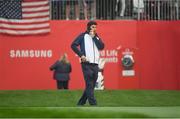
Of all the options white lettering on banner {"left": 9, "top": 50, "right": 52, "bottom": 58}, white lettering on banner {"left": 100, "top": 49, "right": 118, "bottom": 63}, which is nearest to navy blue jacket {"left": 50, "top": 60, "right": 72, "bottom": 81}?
white lettering on banner {"left": 9, "top": 50, "right": 52, "bottom": 58}

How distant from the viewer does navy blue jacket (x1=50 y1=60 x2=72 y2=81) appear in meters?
23.5

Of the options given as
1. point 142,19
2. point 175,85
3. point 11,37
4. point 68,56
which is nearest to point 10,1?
point 11,37

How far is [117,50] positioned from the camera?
24.9 m

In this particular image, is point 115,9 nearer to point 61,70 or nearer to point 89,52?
point 61,70

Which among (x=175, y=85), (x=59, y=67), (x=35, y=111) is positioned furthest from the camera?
(x=175, y=85)

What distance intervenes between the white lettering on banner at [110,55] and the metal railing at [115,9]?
3.77 feet

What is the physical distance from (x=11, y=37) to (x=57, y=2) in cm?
197

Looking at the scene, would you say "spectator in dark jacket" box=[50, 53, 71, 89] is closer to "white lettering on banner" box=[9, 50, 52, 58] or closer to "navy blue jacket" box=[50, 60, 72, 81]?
"navy blue jacket" box=[50, 60, 72, 81]

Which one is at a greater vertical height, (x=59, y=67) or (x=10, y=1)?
(x=10, y=1)

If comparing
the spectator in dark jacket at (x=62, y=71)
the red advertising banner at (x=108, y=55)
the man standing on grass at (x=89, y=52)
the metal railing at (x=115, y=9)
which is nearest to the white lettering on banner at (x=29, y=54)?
the red advertising banner at (x=108, y=55)

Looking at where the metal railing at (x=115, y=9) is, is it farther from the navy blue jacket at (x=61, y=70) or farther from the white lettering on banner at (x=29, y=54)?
the navy blue jacket at (x=61, y=70)

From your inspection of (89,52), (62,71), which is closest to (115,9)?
(62,71)

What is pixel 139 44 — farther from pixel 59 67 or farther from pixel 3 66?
pixel 3 66

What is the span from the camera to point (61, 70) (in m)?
23.5
